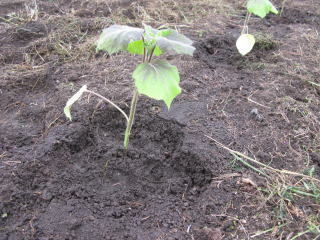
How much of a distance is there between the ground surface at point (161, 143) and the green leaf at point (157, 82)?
59 centimetres

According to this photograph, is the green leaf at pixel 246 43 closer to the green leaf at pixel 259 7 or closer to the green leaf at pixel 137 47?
the green leaf at pixel 259 7

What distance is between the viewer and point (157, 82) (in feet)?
4.37

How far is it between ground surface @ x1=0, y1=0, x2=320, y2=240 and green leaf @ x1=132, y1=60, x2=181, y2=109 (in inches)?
23.3

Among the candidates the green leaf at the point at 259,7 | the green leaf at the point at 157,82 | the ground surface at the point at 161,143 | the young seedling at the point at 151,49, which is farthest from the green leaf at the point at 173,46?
the green leaf at the point at 259,7

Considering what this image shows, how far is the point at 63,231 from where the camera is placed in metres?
1.46

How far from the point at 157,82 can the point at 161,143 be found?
728mm

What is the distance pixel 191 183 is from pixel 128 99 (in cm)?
76

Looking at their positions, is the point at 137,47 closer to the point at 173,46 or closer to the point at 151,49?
the point at 151,49

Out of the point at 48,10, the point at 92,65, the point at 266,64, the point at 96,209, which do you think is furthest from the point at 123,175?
the point at 48,10

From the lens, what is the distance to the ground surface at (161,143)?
152cm

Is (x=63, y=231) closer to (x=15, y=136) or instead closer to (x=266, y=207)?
(x=15, y=136)

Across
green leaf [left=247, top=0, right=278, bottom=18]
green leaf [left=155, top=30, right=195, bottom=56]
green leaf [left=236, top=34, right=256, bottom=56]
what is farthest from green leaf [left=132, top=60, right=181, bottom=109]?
green leaf [left=247, top=0, right=278, bottom=18]

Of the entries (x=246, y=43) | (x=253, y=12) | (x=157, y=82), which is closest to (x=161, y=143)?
(x=157, y=82)

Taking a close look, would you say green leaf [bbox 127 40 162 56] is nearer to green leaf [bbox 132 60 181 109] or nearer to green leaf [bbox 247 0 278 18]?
green leaf [bbox 132 60 181 109]
